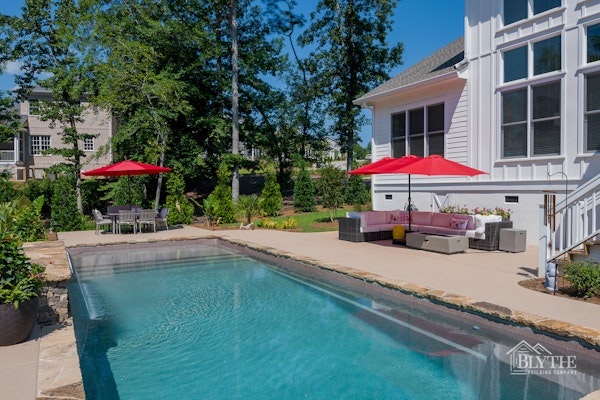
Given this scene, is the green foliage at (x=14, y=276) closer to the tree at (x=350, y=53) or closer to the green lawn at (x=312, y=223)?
the green lawn at (x=312, y=223)

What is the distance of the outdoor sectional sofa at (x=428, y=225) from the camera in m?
10.6

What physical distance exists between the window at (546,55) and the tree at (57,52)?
19.4m

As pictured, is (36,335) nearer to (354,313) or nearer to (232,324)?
(232,324)

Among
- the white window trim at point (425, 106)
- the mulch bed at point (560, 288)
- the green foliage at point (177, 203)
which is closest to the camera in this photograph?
the mulch bed at point (560, 288)

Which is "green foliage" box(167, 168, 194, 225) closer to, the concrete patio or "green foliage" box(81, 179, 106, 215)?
the concrete patio

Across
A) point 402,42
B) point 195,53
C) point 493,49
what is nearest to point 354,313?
point 493,49

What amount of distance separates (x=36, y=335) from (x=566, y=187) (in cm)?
1122

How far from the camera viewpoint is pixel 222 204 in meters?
19.2

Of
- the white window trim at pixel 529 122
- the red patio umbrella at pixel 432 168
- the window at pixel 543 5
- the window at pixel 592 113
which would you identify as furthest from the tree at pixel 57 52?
the window at pixel 592 113

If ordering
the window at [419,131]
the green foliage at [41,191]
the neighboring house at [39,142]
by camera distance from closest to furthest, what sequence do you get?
the window at [419,131]
the green foliage at [41,191]
the neighboring house at [39,142]

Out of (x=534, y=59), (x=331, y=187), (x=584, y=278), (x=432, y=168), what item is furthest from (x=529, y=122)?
(x=331, y=187)

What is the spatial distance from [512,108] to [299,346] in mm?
9845

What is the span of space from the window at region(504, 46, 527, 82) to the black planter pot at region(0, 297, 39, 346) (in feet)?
40.1

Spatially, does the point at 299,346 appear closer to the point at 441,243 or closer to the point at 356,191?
the point at 441,243
